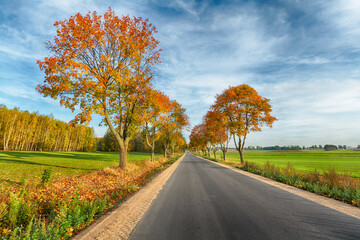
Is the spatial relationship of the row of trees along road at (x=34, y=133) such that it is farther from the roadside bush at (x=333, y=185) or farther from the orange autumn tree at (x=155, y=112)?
the roadside bush at (x=333, y=185)

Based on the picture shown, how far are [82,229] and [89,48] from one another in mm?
11650

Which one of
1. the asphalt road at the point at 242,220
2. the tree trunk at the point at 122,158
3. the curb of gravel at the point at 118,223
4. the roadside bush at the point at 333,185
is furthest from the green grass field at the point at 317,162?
the tree trunk at the point at 122,158

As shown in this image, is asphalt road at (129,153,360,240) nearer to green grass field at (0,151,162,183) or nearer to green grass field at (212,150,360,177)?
green grass field at (212,150,360,177)

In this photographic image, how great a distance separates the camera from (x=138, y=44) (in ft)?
40.0

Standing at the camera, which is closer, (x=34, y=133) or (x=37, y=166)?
(x=37, y=166)

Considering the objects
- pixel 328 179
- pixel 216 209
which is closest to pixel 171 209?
pixel 216 209

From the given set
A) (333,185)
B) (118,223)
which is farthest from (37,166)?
(333,185)

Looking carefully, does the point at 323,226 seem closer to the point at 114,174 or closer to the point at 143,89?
the point at 114,174

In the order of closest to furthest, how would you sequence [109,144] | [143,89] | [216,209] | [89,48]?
1. [216,209]
2. [89,48]
3. [143,89]
4. [109,144]

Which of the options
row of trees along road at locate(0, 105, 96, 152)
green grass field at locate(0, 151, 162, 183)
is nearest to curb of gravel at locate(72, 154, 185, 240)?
green grass field at locate(0, 151, 162, 183)

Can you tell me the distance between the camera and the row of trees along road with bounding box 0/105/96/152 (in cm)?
4684

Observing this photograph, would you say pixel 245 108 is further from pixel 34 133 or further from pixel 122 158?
pixel 34 133

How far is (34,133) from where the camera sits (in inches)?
2234

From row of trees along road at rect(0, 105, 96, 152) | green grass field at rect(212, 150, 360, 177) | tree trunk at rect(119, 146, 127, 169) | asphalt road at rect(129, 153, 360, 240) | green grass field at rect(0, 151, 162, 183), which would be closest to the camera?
asphalt road at rect(129, 153, 360, 240)
